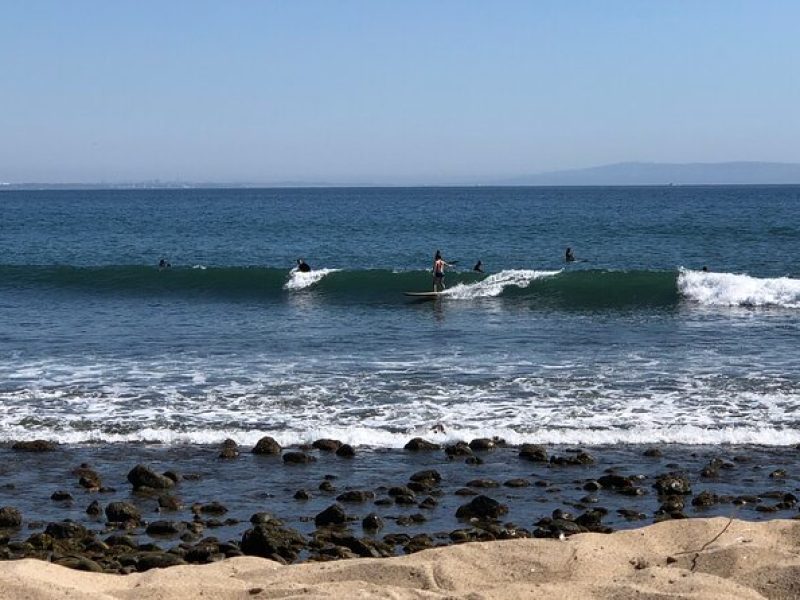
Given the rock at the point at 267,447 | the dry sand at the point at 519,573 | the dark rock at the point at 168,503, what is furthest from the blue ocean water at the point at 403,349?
the dry sand at the point at 519,573

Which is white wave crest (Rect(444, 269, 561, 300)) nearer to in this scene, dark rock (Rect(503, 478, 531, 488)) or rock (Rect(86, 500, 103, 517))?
dark rock (Rect(503, 478, 531, 488))

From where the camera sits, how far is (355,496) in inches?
496

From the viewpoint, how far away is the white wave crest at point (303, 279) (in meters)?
39.1

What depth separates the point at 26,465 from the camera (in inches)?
568

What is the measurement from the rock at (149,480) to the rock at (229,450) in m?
1.36

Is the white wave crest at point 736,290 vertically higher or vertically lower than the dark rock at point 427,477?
higher

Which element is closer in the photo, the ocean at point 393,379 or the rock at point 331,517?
the rock at point 331,517

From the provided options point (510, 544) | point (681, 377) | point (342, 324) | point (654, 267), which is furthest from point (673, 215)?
point (510, 544)

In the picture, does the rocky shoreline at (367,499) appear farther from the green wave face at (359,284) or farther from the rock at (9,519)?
the green wave face at (359,284)

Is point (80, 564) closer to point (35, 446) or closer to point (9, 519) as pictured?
point (9, 519)

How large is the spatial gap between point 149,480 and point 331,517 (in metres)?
2.70

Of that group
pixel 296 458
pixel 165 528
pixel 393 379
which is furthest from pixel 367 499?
pixel 393 379

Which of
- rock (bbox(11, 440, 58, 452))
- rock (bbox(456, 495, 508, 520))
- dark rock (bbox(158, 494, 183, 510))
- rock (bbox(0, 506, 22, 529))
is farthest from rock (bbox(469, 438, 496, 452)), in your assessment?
rock (bbox(0, 506, 22, 529))

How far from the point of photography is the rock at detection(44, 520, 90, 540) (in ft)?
36.6
